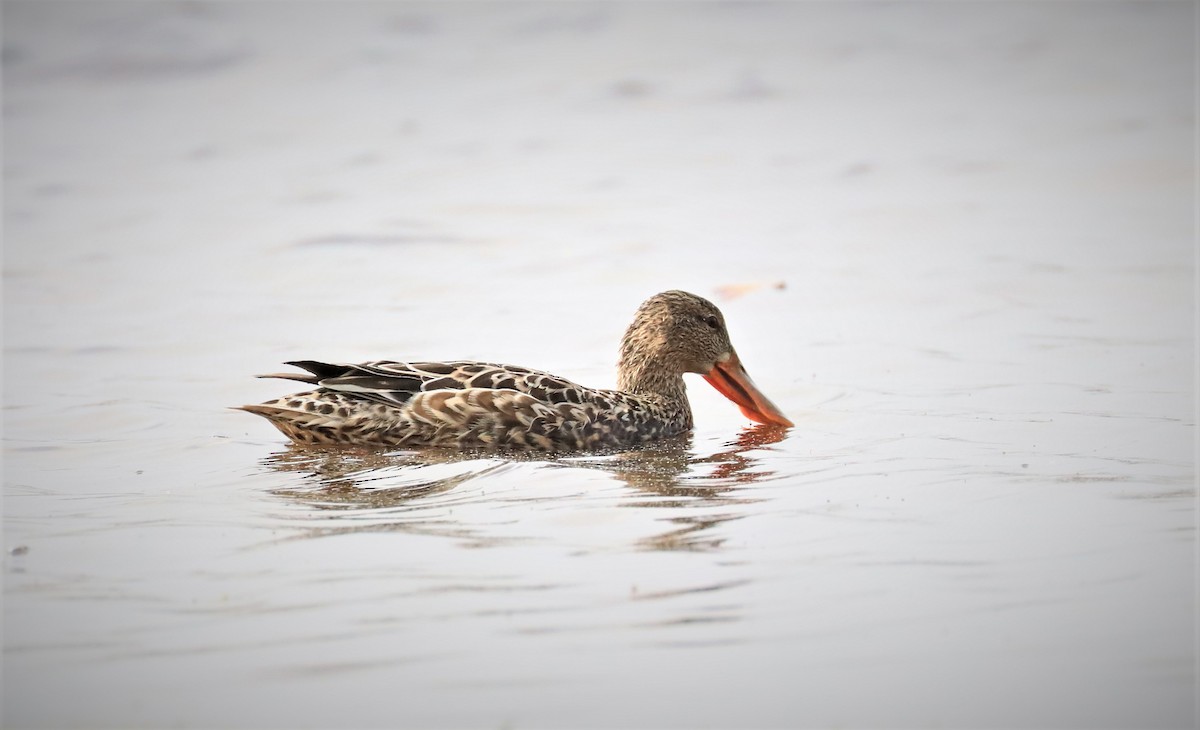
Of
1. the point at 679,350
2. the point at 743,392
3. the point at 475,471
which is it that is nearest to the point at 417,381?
the point at 475,471

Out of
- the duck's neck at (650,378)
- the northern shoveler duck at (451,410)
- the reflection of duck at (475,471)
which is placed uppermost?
the duck's neck at (650,378)

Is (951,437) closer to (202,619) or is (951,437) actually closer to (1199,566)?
(1199,566)

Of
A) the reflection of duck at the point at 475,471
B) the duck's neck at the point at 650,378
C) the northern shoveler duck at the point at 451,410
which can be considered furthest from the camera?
the duck's neck at the point at 650,378

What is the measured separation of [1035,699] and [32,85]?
17.2 meters

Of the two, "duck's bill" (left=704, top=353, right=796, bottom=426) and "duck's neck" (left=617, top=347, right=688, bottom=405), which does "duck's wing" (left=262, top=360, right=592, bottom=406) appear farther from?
"duck's bill" (left=704, top=353, right=796, bottom=426)

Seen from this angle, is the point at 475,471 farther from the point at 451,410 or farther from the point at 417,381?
the point at 417,381

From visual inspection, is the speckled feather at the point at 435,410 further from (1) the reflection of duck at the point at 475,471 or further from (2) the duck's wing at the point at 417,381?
(1) the reflection of duck at the point at 475,471

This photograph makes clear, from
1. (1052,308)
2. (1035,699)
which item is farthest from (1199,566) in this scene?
(1052,308)

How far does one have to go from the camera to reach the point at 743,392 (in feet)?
27.5

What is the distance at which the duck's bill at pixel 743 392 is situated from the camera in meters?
8.12

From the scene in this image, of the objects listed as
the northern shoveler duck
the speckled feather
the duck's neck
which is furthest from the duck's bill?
the speckled feather

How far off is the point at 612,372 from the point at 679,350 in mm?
1230

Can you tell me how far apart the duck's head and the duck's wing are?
0.88 meters

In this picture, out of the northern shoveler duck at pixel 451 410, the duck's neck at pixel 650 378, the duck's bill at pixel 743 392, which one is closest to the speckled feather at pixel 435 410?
the northern shoveler duck at pixel 451 410
